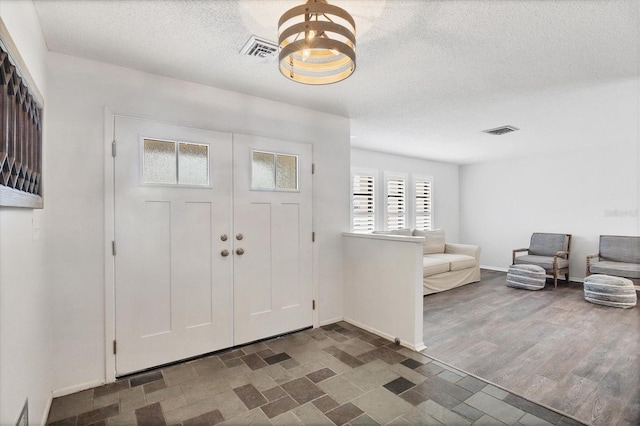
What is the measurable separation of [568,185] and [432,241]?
2.67m

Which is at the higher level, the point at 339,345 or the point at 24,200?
the point at 24,200

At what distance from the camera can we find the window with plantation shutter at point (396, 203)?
614 cm

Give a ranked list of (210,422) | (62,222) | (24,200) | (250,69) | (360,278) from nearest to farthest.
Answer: (24,200) → (210,422) → (62,222) → (250,69) → (360,278)

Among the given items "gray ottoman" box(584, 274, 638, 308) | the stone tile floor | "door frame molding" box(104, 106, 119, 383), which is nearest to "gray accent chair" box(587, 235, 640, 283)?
"gray ottoman" box(584, 274, 638, 308)

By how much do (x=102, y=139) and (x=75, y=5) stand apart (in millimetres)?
903

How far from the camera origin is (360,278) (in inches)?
136

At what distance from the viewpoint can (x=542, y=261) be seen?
215 inches

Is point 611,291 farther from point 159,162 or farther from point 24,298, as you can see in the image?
point 24,298

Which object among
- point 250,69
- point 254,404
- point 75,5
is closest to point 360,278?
point 254,404

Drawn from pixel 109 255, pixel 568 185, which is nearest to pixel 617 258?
pixel 568 185

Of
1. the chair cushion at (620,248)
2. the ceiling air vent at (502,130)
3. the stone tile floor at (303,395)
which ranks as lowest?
the stone tile floor at (303,395)

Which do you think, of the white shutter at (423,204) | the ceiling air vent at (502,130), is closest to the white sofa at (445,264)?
the white shutter at (423,204)

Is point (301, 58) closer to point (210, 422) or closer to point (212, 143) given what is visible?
point (212, 143)

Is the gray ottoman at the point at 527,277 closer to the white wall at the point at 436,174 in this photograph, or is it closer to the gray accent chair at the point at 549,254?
the gray accent chair at the point at 549,254
